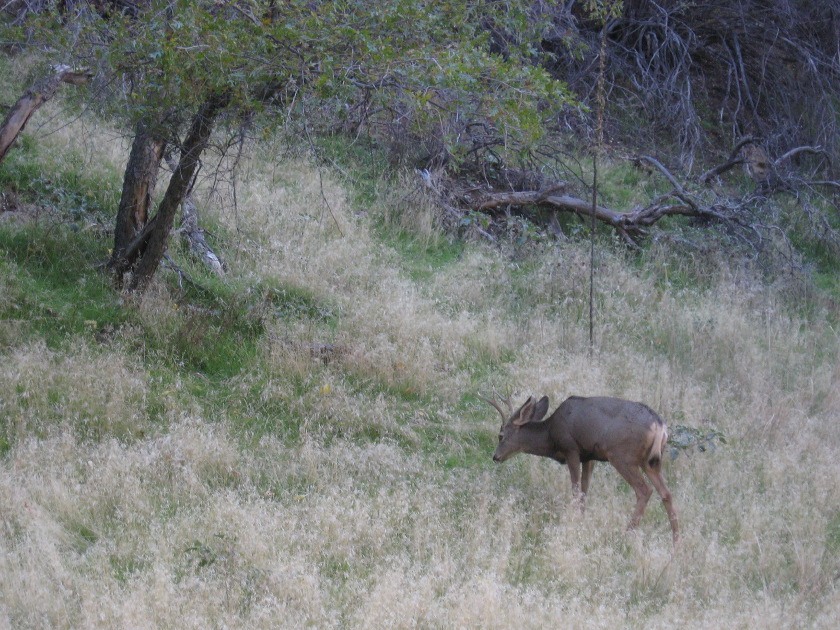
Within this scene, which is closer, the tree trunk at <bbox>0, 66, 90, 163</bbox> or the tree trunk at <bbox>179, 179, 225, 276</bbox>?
the tree trunk at <bbox>0, 66, 90, 163</bbox>

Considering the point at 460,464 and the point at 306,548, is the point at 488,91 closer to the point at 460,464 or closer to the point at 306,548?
the point at 460,464

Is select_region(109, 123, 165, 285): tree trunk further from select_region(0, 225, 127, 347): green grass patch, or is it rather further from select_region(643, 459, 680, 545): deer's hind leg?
select_region(643, 459, 680, 545): deer's hind leg

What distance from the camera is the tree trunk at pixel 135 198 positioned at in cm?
951

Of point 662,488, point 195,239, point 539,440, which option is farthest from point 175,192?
point 662,488

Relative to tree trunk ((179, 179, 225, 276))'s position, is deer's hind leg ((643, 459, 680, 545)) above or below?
above

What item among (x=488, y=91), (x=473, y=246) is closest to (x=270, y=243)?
(x=473, y=246)

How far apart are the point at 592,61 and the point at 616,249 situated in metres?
4.23

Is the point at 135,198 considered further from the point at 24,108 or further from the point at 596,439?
the point at 596,439

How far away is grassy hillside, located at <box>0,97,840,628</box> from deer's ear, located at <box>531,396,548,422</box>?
520mm

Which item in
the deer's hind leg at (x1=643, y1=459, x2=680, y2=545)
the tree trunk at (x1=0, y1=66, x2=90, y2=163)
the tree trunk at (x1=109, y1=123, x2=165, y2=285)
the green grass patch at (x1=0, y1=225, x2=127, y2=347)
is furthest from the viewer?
the tree trunk at (x1=109, y1=123, x2=165, y2=285)

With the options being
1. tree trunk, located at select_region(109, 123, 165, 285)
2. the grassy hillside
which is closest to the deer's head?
the grassy hillside

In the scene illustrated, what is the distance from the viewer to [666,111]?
15938 mm

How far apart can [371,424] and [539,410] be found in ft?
5.06

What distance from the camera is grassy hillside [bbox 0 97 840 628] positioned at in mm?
5590
